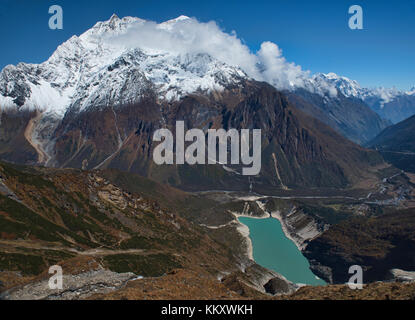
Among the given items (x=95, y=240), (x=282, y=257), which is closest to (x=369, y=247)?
(x=282, y=257)

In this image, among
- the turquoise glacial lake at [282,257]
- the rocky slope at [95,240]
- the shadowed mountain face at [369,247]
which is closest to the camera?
the rocky slope at [95,240]

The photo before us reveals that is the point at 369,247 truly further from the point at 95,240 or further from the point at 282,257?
the point at 95,240

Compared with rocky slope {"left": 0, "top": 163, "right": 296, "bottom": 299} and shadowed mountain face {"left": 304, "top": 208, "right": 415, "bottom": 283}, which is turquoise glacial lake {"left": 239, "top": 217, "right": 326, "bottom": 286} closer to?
shadowed mountain face {"left": 304, "top": 208, "right": 415, "bottom": 283}

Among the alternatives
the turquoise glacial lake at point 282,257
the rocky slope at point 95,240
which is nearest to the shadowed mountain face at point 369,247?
the turquoise glacial lake at point 282,257

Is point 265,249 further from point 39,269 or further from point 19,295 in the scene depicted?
point 19,295

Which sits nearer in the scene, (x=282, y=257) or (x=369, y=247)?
(x=369, y=247)

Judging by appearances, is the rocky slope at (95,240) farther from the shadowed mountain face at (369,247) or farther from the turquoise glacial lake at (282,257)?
the shadowed mountain face at (369,247)
